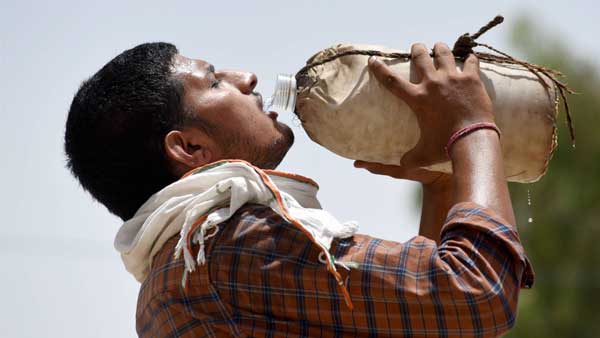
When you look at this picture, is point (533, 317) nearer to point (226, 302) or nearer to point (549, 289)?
point (549, 289)

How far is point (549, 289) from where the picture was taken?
521 inches

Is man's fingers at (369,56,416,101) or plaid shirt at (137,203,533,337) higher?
man's fingers at (369,56,416,101)

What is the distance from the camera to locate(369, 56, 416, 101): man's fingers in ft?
6.59

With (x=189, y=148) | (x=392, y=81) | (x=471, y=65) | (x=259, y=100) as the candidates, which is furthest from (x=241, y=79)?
(x=471, y=65)

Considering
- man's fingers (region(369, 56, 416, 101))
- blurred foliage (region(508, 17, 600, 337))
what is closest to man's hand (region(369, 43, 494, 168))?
man's fingers (region(369, 56, 416, 101))

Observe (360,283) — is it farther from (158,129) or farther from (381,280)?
(158,129)

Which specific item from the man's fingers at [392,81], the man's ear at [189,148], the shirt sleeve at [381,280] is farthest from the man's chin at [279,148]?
the shirt sleeve at [381,280]

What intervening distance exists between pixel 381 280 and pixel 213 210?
1.26 feet

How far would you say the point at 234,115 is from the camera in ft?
7.16

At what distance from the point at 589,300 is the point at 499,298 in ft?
39.5

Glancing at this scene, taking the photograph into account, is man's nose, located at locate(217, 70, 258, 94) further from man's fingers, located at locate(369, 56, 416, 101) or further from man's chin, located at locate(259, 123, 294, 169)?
man's fingers, located at locate(369, 56, 416, 101)

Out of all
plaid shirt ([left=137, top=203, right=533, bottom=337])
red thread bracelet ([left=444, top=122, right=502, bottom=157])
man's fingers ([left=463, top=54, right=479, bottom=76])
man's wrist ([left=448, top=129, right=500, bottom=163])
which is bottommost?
plaid shirt ([left=137, top=203, right=533, bottom=337])

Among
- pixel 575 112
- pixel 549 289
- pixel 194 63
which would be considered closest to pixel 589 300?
pixel 549 289

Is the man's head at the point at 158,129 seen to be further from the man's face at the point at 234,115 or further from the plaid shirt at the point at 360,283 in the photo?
the plaid shirt at the point at 360,283
